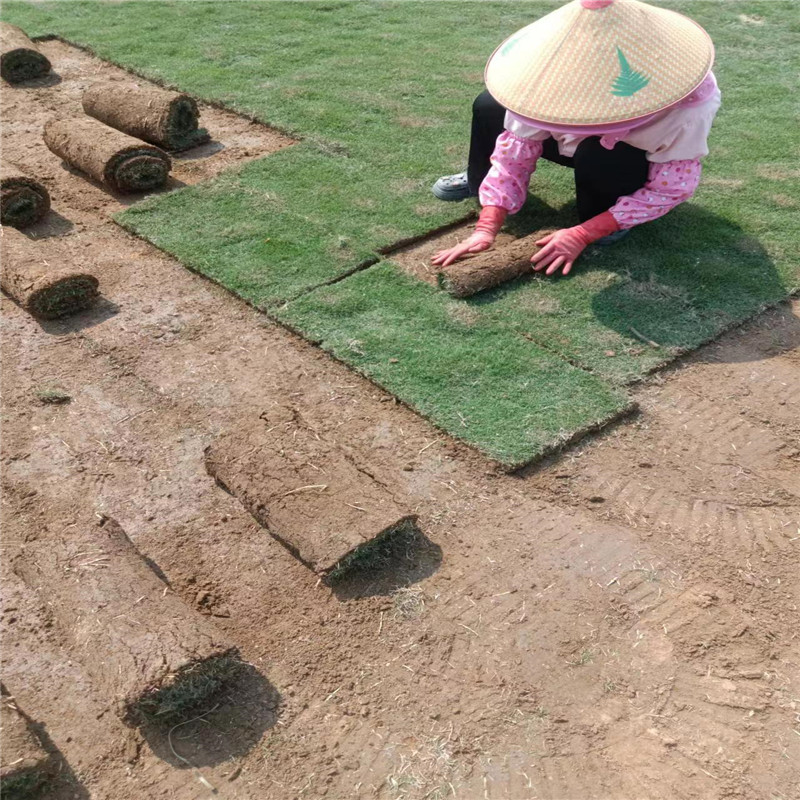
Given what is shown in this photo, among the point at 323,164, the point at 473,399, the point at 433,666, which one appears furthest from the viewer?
the point at 323,164

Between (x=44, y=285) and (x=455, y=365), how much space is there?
2313mm

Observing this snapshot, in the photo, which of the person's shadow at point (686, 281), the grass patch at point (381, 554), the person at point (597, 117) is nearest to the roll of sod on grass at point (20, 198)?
the person at point (597, 117)

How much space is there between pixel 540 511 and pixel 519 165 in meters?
2.56

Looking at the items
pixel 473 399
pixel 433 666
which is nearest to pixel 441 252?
pixel 473 399

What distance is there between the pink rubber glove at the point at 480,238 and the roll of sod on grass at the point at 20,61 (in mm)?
4822

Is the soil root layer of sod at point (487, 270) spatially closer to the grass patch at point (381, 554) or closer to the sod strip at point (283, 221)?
the sod strip at point (283, 221)

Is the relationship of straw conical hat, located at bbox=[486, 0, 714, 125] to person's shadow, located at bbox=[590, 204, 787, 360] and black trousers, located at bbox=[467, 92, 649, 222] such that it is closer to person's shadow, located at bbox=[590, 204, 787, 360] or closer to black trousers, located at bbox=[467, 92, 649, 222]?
black trousers, located at bbox=[467, 92, 649, 222]

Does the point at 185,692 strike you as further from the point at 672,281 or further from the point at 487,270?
the point at 672,281

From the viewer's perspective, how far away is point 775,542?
3783 millimetres

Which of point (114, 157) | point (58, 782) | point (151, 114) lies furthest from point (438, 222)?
point (58, 782)

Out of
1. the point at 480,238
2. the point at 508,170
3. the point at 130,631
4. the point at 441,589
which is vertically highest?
the point at 508,170

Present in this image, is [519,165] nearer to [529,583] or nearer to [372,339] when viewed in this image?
[372,339]

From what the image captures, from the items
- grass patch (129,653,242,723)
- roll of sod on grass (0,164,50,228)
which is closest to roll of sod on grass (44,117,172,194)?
roll of sod on grass (0,164,50,228)

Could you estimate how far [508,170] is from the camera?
566cm
